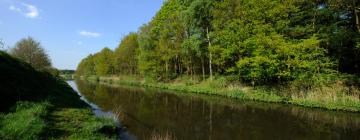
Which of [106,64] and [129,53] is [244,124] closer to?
[129,53]

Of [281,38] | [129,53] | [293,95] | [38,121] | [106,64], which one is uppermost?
[129,53]

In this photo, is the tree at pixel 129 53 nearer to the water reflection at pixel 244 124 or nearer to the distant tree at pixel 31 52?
the distant tree at pixel 31 52

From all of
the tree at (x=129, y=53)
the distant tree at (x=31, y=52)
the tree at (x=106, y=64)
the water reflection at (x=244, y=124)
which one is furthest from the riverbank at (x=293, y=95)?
the tree at (x=106, y=64)

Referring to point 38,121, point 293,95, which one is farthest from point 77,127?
point 293,95

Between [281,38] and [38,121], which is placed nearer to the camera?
[38,121]

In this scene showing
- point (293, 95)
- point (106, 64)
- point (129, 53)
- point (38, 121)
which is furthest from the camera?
point (106, 64)

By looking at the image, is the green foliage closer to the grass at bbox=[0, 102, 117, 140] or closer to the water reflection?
the grass at bbox=[0, 102, 117, 140]

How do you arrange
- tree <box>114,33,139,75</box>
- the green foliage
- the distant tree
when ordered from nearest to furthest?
the green foliage, the distant tree, tree <box>114,33,139,75</box>

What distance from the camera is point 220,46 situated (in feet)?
103

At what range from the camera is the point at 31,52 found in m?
38.6

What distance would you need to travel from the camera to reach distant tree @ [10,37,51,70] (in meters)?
37.6

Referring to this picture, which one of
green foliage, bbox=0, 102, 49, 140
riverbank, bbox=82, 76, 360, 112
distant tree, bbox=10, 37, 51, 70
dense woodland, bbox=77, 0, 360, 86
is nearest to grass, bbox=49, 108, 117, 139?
green foliage, bbox=0, 102, 49, 140

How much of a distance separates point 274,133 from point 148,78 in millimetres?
38893

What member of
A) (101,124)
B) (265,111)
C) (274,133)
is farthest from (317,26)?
(101,124)
